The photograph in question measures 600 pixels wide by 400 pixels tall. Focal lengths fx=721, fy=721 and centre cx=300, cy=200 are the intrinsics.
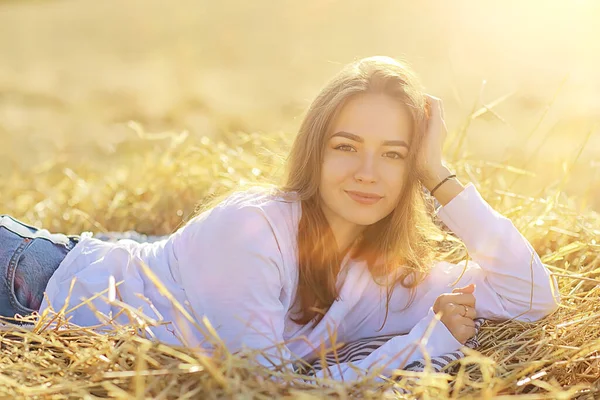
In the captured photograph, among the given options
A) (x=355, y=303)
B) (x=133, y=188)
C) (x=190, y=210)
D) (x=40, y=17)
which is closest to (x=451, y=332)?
(x=355, y=303)

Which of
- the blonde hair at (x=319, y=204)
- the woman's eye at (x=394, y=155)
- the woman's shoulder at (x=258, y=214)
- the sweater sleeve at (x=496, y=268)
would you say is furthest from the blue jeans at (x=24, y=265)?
the woman's eye at (x=394, y=155)

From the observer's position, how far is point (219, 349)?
190 cm

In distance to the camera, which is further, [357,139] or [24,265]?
[24,265]

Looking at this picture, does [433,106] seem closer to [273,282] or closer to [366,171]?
[366,171]

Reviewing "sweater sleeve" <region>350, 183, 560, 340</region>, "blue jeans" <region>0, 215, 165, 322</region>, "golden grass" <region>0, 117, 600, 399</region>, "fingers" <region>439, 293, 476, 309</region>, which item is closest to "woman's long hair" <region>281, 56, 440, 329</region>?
"sweater sleeve" <region>350, 183, 560, 340</region>

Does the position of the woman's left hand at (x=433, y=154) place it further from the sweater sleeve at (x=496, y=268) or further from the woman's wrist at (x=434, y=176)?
the sweater sleeve at (x=496, y=268)

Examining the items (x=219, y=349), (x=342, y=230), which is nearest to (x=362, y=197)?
(x=342, y=230)

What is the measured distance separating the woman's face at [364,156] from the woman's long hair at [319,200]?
0.12 feet

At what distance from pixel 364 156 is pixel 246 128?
13.9 feet

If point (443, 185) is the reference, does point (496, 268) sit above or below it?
below

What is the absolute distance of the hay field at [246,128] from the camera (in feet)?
6.95

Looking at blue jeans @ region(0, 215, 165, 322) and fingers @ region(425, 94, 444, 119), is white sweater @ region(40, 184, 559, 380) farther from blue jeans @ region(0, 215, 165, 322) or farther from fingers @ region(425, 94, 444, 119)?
fingers @ region(425, 94, 444, 119)

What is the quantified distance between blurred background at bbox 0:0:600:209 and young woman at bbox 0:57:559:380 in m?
1.06

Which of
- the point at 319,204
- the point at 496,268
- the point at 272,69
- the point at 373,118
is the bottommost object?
the point at 272,69
